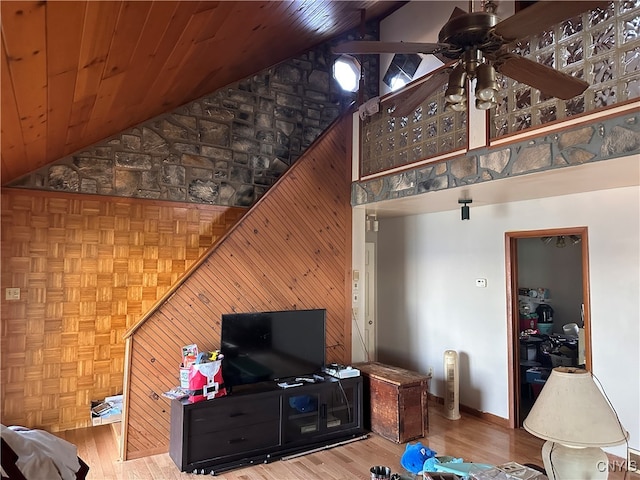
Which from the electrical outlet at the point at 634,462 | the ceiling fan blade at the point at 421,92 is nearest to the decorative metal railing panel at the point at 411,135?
the ceiling fan blade at the point at 421,92

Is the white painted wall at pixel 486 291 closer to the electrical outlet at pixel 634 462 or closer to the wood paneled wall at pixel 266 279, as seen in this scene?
the electrical outlet at pixel 634 462

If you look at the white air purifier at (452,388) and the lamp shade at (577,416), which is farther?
the white air purifier at (452,388)

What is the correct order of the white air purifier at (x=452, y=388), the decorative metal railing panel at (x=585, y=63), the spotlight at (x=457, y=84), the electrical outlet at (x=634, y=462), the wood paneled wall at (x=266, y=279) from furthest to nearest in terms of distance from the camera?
the white air purifier at (x=452, y=388) < the wood paneled wall at (x=266, y=279) < the electrical outlet at (x=634, y=462) < the decorative metal railing panel at (x=585, y=63) < the spotlight at (x=457, y=84)

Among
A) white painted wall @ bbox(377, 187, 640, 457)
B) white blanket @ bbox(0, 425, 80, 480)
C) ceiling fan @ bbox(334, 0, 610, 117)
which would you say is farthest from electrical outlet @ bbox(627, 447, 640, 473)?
white blanket @ bbox(0, 425, 80, 480)

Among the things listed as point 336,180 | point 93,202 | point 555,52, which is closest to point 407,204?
point 336,180

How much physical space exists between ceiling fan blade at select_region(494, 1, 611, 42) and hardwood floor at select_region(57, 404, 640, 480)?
9.71 ft

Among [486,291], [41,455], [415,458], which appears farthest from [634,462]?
[41,455]

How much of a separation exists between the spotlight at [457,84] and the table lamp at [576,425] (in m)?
1.45

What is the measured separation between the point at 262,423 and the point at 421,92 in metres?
3.08

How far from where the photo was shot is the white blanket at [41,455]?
6.56 ft

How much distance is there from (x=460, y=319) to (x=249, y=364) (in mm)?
2668

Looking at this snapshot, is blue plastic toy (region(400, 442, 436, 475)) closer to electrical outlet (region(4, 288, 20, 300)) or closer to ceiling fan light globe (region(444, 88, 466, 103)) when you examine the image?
ceiling fan light globe (region(444, 88, 466, 103))

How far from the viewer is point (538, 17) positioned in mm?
1891

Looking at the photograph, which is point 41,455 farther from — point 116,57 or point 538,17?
point 538,17
